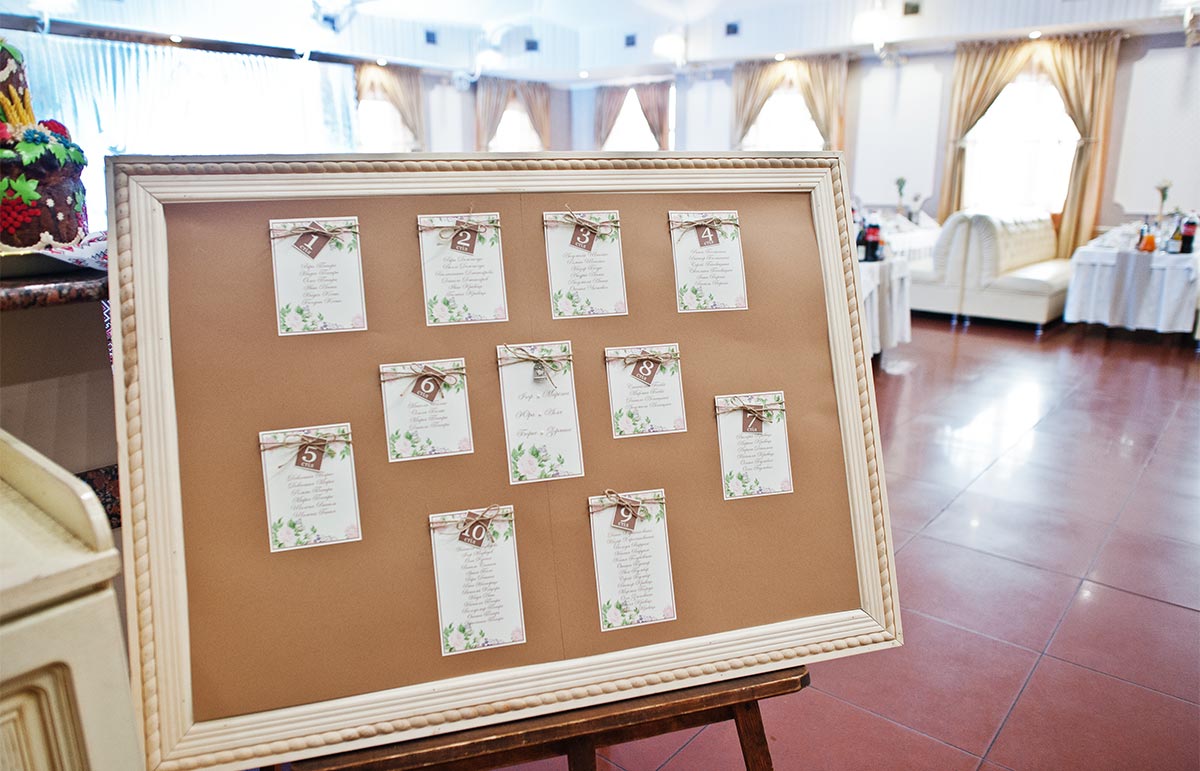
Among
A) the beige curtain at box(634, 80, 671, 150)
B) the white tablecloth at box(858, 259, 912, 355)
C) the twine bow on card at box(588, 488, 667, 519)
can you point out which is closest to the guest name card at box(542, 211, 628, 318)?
the twine bow on card at box(588, 488, 667, 519)

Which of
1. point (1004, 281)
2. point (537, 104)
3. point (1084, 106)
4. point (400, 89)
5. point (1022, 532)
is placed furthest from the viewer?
point (537, 104)

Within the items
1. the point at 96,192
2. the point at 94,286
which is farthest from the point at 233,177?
the point at 96,192

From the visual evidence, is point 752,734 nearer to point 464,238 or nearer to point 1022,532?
point 464,238

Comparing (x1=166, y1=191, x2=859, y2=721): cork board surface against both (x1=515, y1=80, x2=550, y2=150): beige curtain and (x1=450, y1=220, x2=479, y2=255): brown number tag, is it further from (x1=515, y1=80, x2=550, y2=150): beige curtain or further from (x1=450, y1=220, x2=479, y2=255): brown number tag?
(x1=515, y1=80, x2=550, y2=150): beige curtain

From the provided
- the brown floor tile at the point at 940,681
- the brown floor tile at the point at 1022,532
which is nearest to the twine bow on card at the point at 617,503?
the brown floor tile at the point at 940,681

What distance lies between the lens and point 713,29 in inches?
398

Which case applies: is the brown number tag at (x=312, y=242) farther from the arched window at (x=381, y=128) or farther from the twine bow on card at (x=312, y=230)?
the arched window at (x=381, y=128)

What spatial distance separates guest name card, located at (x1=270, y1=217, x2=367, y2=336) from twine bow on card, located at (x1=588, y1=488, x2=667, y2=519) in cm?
34

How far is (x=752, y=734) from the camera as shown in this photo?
37.5 inches

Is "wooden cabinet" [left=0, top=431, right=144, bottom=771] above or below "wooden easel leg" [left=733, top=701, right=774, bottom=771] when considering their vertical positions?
above

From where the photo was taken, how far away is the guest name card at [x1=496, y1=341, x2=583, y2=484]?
2.91ft

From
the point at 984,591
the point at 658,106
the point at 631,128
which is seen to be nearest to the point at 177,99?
the point at 631,128

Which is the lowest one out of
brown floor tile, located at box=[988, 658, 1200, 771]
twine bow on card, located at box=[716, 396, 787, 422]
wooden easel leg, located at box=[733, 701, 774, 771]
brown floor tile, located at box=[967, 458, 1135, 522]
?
brown floor tile, located at box=[988, 658, 1200, 771]

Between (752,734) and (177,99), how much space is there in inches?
379
